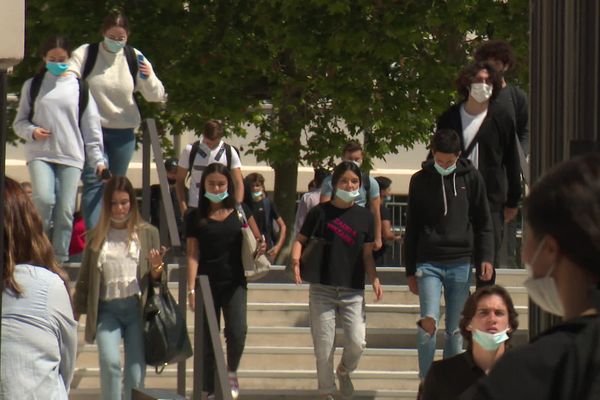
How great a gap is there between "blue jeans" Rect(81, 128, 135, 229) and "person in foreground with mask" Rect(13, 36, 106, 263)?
0.67ft

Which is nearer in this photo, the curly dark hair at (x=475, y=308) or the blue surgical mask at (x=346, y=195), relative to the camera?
the curly dark hair at (x=475, y=308)

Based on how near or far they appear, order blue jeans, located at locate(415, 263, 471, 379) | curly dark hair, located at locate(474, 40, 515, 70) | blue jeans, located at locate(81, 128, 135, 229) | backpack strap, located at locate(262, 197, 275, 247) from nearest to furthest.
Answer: blue jeans, located at locate(415, 263, 471, 379)
curly dark hair, located at locate(474, 40, 515, 70)
blue jeans, located at locate(81, 128, 135, 229)
backpack strap, located at locate(262, 197, 275, 247)

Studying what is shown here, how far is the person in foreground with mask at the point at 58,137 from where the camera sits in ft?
35.2

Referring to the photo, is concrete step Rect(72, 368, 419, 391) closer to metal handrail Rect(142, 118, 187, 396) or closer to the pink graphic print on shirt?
metal handrail Rect(142, 118, 187, 396)

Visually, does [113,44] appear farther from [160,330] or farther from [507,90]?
[507,90]

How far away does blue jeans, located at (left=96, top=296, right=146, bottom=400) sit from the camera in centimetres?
938

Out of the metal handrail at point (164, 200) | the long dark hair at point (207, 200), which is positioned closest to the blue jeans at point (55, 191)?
the metal handrail at point (164, 200)

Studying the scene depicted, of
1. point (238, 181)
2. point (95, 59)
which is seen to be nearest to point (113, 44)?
point (95, 59)

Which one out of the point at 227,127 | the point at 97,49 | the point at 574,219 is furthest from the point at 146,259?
the point at 227,127

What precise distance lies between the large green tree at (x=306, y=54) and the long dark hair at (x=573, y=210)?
1792 centimetres

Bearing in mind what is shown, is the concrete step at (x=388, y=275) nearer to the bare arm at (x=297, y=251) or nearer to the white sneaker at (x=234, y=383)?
the bare arm at (x=297, y=251)

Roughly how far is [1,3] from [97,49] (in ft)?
21.5

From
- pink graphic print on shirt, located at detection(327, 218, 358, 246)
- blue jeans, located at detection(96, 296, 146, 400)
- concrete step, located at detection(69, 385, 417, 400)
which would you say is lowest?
concrete step, located at detection(69, 385, 417, 400)

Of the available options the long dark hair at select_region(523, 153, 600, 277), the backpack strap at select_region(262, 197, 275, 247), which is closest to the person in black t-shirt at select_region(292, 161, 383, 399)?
the backpack strap at select_region(262, 197, 275, 247)
